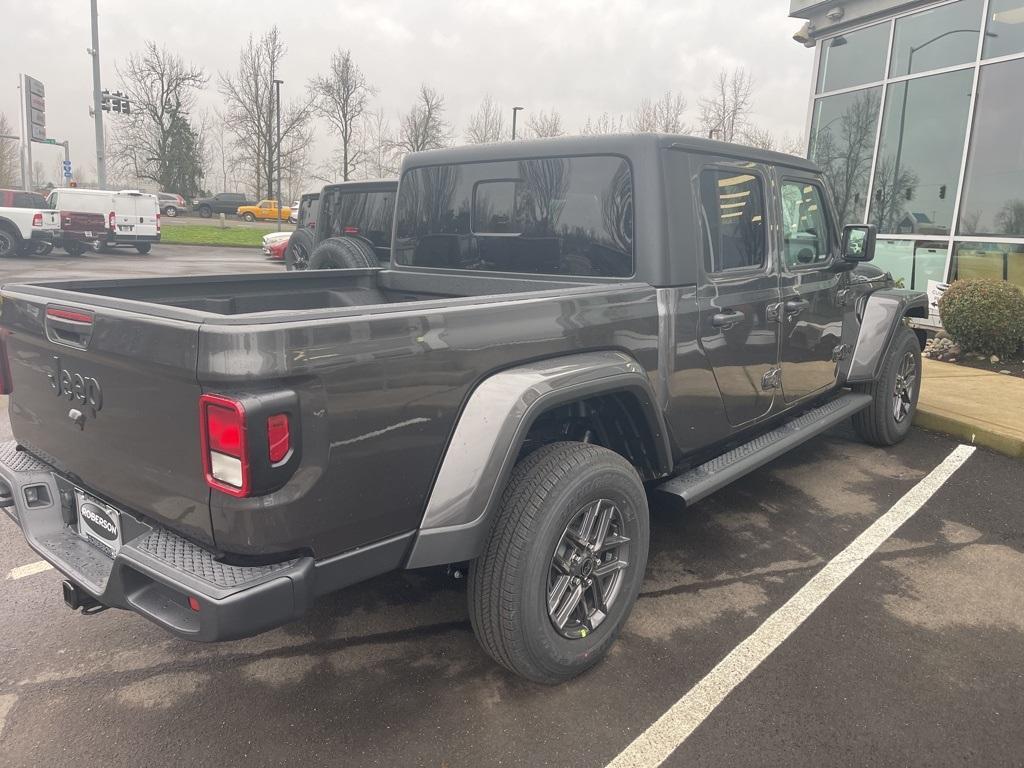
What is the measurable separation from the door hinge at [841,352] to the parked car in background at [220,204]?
48.8m

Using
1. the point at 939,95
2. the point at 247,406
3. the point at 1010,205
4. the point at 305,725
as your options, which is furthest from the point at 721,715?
the point at 939,95

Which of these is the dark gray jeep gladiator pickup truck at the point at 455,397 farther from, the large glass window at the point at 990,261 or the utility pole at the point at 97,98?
the utility pole at the point at 97,98

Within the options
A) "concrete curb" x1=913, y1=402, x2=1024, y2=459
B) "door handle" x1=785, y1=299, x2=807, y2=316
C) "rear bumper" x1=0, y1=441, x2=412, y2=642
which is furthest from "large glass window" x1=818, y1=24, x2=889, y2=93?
"rear bumper" x1=0, y1=441, x2=412, y2=642

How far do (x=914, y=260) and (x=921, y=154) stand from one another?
147 cm

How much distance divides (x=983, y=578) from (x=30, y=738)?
3.87 metres

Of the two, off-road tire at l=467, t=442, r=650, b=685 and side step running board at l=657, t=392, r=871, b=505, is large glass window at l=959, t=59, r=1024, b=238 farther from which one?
off-road tire at l=467, t=442, r=650, b=685

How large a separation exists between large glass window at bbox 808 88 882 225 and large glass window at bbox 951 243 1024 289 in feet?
5.68

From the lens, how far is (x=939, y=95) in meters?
10.3

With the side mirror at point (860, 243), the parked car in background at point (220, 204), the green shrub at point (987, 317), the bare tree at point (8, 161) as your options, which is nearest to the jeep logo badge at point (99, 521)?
the side mirror at point (860, 243)

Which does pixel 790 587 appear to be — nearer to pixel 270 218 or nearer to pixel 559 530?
pixel 559 530

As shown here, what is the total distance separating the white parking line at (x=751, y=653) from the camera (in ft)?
7.75

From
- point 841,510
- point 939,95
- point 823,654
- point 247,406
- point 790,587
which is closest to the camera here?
point 247,406

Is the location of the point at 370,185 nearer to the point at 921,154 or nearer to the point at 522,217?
the point at 522,217

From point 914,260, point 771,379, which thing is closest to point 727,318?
point 771,379
